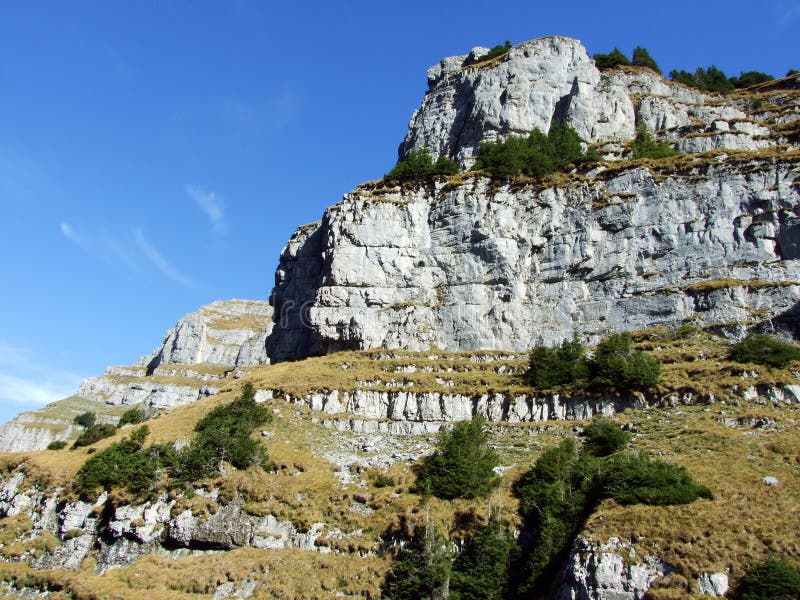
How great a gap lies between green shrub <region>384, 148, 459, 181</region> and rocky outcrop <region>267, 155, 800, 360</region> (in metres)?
2.75

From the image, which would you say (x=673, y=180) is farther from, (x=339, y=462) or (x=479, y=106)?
(x=339, y=462)

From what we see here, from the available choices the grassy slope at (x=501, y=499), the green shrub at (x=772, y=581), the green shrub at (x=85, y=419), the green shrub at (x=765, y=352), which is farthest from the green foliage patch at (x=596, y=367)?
the green shrub at (x=85, y=419)

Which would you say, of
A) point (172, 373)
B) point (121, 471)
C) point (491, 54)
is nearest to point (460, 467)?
point (121, 471)

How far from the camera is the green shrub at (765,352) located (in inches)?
1812

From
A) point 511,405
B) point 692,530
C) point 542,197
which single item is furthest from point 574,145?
point 692,530

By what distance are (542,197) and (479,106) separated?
23.0 m

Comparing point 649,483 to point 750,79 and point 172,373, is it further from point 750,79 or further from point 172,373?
point 172,373

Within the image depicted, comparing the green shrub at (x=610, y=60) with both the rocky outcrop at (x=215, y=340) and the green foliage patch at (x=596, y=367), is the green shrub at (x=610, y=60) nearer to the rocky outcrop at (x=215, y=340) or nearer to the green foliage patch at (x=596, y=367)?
the green foliage patch at (x=596, y=367)

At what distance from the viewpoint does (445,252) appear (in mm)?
68438

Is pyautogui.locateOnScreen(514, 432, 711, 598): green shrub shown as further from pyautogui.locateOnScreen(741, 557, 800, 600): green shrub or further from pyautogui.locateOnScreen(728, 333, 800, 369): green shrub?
pyautogui.locateOnScreen(728, 333, 800, 369): green shrub

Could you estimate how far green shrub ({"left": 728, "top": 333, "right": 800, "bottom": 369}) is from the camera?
46031 mm

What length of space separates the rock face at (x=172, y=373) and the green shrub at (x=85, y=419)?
4.69 ft

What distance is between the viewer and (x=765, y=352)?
47.2 metres

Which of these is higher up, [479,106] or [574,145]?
[479,106]
